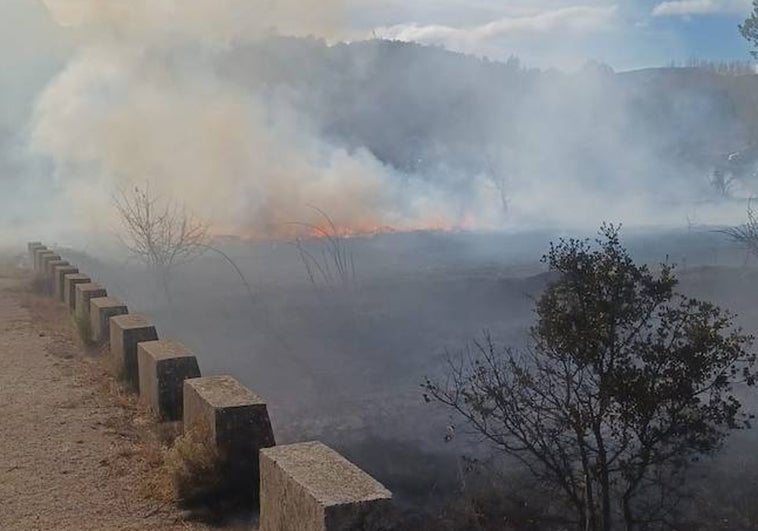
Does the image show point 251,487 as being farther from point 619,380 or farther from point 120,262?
point 120,262

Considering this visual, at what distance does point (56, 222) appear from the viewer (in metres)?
31.7

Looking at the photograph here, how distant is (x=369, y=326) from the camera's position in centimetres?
1834

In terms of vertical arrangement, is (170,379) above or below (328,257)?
below

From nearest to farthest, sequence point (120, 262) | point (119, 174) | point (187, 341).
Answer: point (187, 341)
point (120, 262)
point (119, 174)

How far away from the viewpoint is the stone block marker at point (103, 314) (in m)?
8.95

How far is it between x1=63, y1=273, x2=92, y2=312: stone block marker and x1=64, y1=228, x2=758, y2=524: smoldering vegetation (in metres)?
2.89

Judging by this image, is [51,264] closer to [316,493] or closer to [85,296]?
[85,296]

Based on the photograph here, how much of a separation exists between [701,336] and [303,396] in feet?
24.0

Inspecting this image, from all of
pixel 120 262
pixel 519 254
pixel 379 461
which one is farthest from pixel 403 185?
pixel 379 461

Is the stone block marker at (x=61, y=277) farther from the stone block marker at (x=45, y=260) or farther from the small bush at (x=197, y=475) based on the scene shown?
the small bush at (x=197, y=475)

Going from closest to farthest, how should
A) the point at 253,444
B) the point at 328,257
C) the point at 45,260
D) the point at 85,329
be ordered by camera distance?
the point at 253,444 < the point at 85,329 < the point at 45,260 < the point at 328,257

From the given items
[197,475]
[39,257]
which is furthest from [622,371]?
[39,257]

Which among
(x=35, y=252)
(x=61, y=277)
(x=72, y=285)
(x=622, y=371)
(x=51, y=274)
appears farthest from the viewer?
(x=35, y=252)

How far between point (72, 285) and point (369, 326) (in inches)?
316
